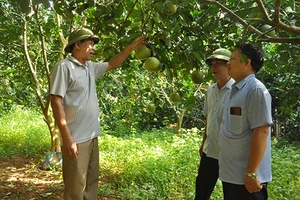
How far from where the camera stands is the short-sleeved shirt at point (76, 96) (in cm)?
212

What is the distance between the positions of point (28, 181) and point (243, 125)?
297 centimetres

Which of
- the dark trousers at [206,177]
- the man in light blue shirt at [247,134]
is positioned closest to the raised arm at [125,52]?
the man in light blue shirt at [247,134]

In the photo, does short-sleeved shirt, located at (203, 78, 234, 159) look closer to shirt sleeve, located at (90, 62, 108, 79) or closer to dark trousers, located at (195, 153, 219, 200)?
dark trousers, located at (195, 153, 219, 200)

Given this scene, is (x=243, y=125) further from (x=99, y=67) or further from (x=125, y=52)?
(x=99, y=67)

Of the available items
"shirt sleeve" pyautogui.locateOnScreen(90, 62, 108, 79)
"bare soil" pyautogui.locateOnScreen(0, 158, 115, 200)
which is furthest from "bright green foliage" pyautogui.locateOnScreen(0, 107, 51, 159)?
"shirt sleeve" pyautogui.locateOnScreen(90, 62, 108, 79)

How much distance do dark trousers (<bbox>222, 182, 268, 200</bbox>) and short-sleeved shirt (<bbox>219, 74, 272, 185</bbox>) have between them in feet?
0.12

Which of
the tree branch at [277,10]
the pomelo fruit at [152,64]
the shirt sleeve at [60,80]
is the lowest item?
the shirt sleeve at [60,80]

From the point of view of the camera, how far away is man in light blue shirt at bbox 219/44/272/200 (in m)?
1.61

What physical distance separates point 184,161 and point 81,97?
98.0 inches

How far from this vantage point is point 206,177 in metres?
2.43

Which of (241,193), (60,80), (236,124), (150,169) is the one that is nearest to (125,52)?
(60,80)

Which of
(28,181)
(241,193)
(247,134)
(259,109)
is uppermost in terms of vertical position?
(259,109)

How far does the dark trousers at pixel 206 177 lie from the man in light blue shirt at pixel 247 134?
566 millimetres

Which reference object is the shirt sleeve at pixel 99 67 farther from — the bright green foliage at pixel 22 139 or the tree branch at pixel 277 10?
the bright green foliage at pixel 22 139
